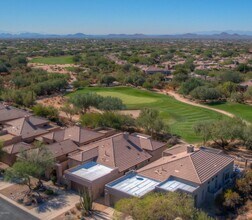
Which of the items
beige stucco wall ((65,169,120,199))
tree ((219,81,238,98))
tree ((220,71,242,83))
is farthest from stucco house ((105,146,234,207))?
tree ((220,71,242,83))

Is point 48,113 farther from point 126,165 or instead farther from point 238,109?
point 238,109

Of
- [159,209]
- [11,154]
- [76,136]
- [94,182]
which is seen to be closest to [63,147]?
[76,136]

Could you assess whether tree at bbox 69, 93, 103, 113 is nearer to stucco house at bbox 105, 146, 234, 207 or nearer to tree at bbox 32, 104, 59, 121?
tree at bbox 32, 104, 59, 121

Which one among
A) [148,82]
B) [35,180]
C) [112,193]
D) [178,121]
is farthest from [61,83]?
[112,193]

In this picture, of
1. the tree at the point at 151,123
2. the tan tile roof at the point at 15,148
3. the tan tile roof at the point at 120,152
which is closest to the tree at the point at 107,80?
the tree at the point at 151,123

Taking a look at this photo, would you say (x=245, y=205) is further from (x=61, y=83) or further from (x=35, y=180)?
(x=61, y=83)
